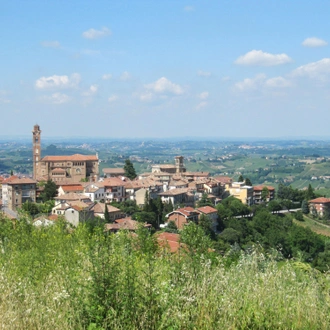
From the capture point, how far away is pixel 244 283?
5.22 metres

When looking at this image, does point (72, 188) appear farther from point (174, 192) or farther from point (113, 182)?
point (174, 192)

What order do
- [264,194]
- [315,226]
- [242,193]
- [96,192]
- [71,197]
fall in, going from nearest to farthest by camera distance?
[71,197] → [96,192] → [315,226] → [242,193] → [264,194]

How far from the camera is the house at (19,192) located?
35.0 metres

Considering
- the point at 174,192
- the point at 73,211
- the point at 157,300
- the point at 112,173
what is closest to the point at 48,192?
the point at 73,211

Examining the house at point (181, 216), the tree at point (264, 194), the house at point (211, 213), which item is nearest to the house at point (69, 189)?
the house at point (181, 216)

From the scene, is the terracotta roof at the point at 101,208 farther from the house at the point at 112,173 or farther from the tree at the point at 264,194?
the tree at the point at 264,194

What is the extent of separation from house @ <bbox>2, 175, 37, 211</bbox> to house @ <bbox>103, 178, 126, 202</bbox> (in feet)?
17.7

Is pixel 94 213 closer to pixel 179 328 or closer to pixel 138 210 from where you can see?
pixel 138 210

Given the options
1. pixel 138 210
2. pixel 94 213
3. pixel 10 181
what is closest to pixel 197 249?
pixel 94 213

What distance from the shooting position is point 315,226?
4000cm

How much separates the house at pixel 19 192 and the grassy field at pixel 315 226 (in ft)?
68.5

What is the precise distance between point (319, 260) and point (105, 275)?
2500 cm

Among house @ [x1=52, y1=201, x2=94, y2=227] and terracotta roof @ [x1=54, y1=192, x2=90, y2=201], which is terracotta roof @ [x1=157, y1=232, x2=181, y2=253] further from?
terracotta roof @ [x1=54, y1=192, x2=90, y2=201]

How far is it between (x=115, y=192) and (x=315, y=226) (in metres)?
16.6
